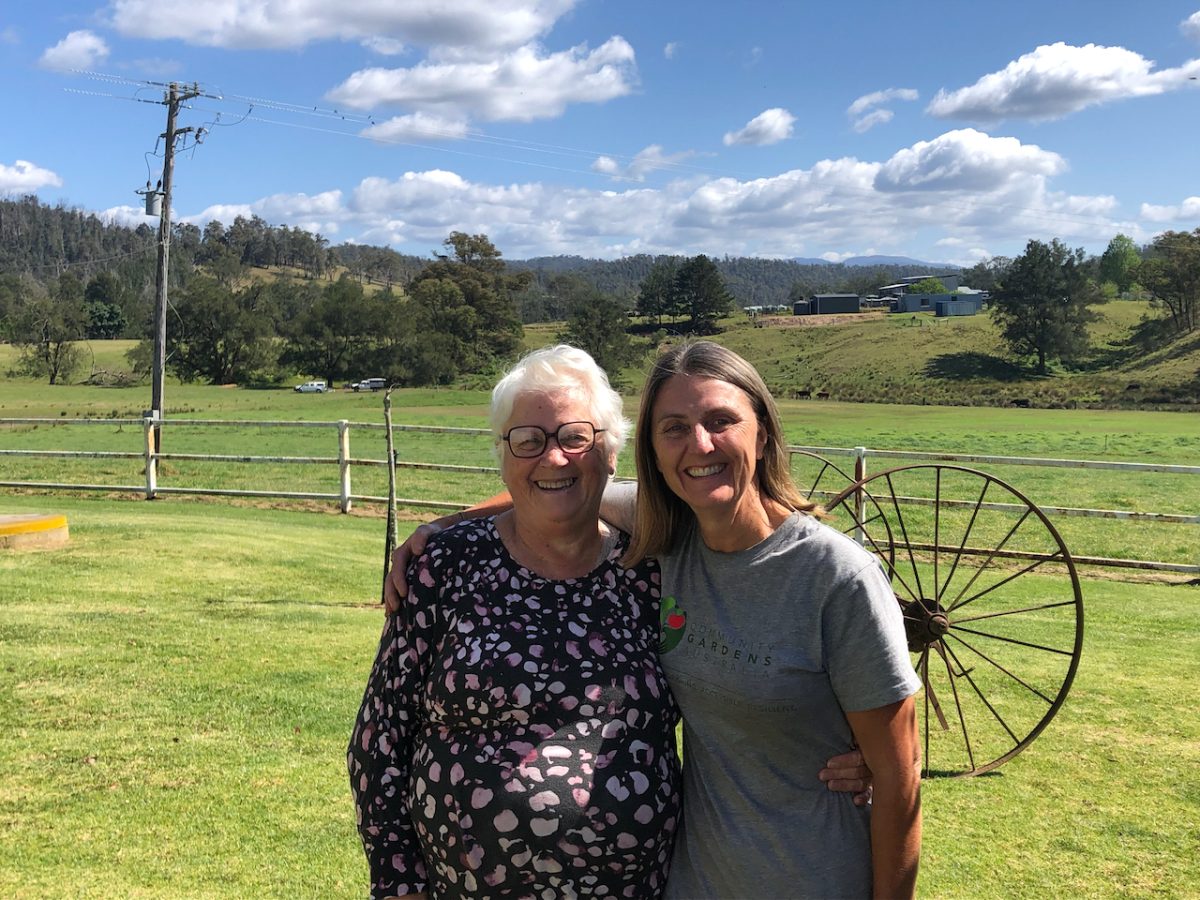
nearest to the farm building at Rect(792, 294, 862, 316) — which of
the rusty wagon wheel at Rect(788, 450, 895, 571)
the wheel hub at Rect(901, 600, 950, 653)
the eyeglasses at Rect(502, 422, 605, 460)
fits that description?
the rusty wagon wheel at Rect(788, 450, 895, 571)

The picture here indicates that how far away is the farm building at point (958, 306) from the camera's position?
122025mm

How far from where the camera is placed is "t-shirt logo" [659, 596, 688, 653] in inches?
77.1

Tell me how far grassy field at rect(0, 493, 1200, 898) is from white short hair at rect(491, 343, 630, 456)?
213 centimetres

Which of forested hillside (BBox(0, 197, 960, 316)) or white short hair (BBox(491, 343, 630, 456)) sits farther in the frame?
forested hillside (BBox(0, 197, 960, 316))

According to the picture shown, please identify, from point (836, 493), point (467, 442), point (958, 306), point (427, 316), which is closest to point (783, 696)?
point (836, 493)

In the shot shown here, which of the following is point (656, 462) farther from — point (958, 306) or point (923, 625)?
point (958, 306)

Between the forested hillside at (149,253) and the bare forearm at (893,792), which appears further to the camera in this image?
the forested hillside at (149,253)

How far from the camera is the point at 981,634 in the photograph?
145 inches

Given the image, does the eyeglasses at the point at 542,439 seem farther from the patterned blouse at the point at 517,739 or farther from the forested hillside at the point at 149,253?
the forested hillside at the point at 149,253

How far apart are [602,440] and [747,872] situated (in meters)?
0.94

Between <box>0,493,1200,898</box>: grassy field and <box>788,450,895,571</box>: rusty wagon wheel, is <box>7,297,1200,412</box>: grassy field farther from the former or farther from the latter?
<box>0,493,1200,898</box>: grassy field

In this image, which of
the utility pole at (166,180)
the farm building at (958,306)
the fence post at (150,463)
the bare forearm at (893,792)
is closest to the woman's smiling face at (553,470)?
the bare forearm at (893,792)

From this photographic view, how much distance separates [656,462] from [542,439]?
27 centimetres

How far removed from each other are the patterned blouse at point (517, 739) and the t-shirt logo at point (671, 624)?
0.04 m
